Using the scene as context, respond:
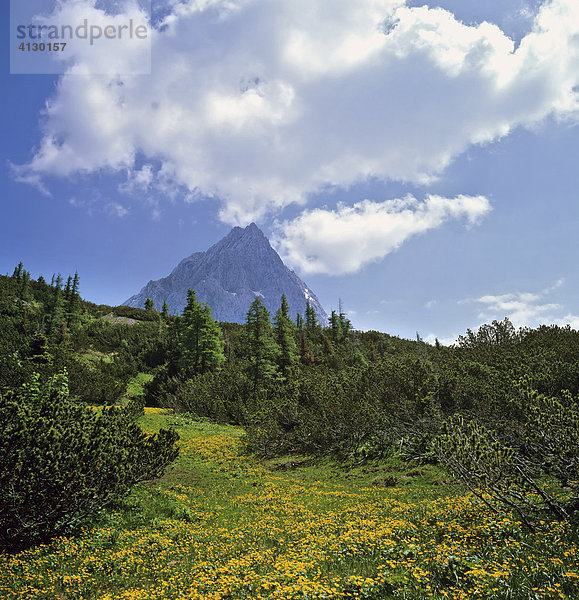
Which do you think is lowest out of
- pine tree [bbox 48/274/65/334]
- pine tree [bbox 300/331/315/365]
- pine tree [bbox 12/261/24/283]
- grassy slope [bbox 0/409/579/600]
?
grassy slope [bbox 0/409/579/600]

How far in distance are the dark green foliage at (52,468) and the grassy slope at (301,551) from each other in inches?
29.6

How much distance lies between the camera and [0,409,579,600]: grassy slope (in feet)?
17.2

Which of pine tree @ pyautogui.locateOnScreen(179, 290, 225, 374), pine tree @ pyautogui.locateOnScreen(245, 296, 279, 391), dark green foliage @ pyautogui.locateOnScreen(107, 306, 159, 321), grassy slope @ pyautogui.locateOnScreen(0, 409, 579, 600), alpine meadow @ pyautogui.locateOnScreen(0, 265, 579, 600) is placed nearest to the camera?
grassy slope @ pyautogui.locateOnScreen(0, 409, 579, 600)

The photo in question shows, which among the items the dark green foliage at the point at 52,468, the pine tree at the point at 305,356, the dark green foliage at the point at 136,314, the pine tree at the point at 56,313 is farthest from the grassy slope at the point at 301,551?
the dark green foliage at the point at 136,314

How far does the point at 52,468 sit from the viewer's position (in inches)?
333

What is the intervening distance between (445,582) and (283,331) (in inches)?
1591

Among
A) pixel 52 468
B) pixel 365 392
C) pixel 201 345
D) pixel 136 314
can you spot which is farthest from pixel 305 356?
pixel 136 314

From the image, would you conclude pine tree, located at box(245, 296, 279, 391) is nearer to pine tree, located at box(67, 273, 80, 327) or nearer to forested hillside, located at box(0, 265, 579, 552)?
forested hillside, located at box(0, 265, 579, 552)

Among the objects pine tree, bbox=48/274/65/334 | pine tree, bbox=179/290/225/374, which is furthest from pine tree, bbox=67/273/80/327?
pine tree, bbox=179/290/225/374

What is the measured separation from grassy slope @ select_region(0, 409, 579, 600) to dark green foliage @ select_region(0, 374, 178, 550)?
75cm

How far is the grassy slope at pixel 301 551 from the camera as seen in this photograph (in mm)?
5230

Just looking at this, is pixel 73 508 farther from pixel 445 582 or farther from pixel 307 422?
pixel 307 422

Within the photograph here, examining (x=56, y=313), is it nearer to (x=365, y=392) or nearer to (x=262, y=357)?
(x=262, y=357)

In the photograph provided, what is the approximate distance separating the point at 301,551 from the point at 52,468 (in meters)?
6.50
